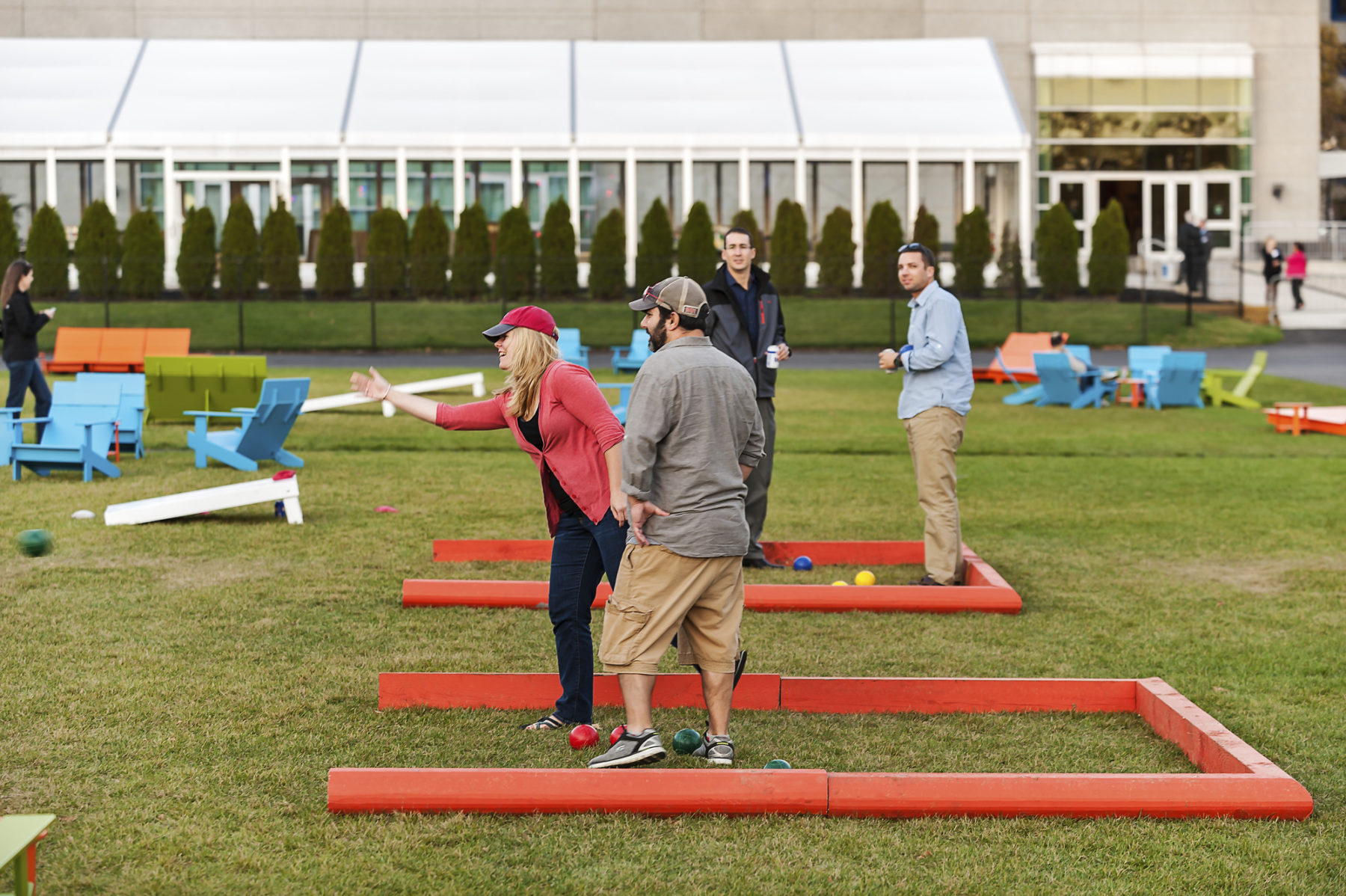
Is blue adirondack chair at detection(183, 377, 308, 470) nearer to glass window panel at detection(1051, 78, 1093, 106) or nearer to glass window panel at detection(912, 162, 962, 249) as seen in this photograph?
glass window panel at detection(912, 162, 962, 249)

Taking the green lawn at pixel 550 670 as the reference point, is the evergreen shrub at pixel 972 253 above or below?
above

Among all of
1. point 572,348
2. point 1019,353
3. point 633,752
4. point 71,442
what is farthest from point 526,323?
point 1019,353

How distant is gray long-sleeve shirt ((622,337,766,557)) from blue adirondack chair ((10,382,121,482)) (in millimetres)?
9497

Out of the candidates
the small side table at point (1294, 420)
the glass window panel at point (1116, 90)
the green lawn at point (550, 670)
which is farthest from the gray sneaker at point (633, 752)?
the glass window panel at point (1116, 90)

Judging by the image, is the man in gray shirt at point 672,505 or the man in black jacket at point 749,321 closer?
the man in gray shirt at point 672,505

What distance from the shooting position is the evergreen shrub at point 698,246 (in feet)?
112

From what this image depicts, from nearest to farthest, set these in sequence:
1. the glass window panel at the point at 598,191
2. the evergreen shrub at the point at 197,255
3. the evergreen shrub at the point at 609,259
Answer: the evergreen shrub at the point at 197,255
the evergreen shrub at the point at 609,259
the glass window panel at the point at 598,191

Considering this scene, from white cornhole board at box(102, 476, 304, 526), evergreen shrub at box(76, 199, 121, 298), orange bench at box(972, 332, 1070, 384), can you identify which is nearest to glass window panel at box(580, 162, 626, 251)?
evergreen shrub at box(76, 199, 121, 298)

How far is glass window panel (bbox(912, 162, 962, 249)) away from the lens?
38.7 metres

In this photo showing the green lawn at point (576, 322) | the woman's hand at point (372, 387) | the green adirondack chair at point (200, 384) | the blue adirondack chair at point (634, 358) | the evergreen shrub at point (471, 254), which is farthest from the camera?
the evergreen shrub at point (471, 254)

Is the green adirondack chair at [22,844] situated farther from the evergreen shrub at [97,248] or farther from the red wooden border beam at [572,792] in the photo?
the evergreen shrub at [97,248]

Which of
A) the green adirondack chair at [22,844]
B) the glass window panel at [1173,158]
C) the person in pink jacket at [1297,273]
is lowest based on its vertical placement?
the green adirondack chair at [22,844]

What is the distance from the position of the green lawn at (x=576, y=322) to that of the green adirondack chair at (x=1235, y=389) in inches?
401

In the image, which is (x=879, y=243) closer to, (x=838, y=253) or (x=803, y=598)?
(x=838, y=253)
